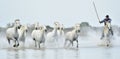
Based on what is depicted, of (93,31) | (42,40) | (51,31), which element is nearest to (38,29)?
(42,40)

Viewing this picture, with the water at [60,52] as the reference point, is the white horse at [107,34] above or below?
above

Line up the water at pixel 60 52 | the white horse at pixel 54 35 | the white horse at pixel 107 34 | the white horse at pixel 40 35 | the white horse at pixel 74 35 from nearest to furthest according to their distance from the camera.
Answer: the water at pixel 60 52 → the white horse at pixel 40 35 → the white horse at pixel 74 35 → the white horse at pixel 54 35 → the white horse at pixel 107 34

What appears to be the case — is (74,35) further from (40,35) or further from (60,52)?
(60,52)

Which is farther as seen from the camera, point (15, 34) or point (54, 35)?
point (54, 35)

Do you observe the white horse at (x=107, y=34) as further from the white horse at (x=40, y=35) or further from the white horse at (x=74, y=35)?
the white horse at (x=40, y=35)

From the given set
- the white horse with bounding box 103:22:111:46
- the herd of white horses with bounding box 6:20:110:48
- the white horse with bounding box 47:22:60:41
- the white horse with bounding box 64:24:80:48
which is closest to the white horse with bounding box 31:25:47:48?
the herd of white horses with bounding box 6:20:110:48

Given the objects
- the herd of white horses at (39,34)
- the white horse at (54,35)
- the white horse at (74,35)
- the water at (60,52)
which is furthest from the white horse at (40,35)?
the white horse at (74,35)

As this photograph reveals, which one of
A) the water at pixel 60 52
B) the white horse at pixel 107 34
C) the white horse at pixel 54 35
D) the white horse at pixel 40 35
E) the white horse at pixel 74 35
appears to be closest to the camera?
the water at pixel 60 52

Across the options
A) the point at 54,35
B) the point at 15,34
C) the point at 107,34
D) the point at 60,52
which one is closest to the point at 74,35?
the point at 54,35

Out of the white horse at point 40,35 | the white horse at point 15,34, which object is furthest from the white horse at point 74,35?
the white horse at point 15,34

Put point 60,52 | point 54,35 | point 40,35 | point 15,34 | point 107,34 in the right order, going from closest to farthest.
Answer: point 60,52
point 40,35
point 15,34
point 54,35
point 107,34

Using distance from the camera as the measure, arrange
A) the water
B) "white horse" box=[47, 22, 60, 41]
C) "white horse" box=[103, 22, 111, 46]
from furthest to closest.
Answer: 1. "white horse" box=[103, 22, 111, 46]
2. "white horse" box=[47, 22, 60, 41]
3. the water

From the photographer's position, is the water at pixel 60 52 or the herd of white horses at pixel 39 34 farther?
the herd of white horses at pixel 39 34

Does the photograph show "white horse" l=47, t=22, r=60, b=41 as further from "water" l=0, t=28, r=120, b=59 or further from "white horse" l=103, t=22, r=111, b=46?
"white horse" l=103, t=22, r=111, b=46
